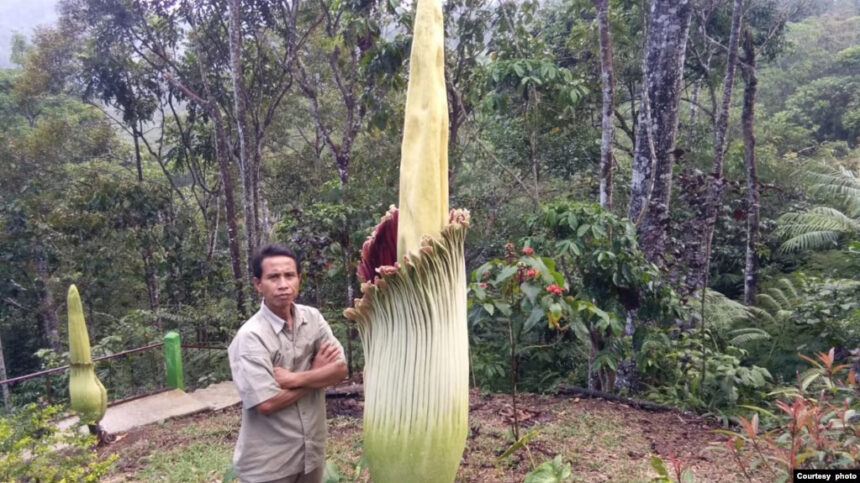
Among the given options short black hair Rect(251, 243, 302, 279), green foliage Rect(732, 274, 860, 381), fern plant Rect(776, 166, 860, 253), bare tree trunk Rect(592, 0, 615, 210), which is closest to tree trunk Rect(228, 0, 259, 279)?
bare tree trunk Rect(592, 0, 615, 210)

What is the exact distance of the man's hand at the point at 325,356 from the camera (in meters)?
1.80

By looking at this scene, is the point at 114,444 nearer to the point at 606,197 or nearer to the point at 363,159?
the point at 606,197

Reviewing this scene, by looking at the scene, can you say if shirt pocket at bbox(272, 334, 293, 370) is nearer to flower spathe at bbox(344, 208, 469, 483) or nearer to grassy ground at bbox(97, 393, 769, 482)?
flower spathe at bbox(344, 208, 469, 483)

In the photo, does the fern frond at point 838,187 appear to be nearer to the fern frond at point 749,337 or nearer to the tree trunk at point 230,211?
the fern frond at point 749,337

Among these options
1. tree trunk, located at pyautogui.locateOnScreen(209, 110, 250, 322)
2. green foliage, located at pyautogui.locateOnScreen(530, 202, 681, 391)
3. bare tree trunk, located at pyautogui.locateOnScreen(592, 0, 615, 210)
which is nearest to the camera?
green foliage, located at pyautogui.locateOnScreen(530, 202, 681, 391)

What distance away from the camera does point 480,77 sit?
627 centimetres

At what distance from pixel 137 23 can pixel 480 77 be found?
6.43 meters

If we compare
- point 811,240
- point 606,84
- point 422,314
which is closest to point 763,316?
point 811,240

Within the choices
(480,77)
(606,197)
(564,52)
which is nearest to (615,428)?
(606,197)

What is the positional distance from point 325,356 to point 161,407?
4.15 metres

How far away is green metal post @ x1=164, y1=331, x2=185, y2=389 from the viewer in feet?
18.4

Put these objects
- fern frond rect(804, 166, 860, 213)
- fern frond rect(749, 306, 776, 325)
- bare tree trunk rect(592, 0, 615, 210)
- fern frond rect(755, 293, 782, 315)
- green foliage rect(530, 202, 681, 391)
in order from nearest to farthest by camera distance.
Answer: green foliage rect(530, 202, 681, 391) → bare tree trunk rect(592, 0, 615, 210) → fern frond rect(749, 306, 776, 325) → fern frond rect(755, 293, 782, 315) → fern frond rect(804, 166, 860, 213)

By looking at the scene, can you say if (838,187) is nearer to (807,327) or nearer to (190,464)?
Answer: (807,327)

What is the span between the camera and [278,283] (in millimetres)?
1804
